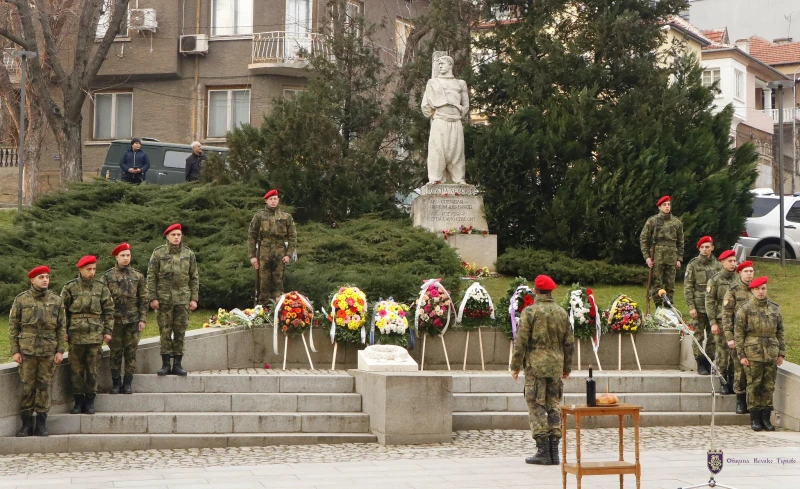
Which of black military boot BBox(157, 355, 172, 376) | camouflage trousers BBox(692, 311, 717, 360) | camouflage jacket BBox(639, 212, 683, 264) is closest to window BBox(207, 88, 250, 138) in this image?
camouflage jacket BBox(639, 212, 683, 264)

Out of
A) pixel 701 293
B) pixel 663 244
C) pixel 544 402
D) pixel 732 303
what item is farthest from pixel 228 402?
pixel 663 244

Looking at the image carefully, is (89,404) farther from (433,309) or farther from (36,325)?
(433,309)

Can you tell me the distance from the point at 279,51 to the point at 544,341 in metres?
25.0

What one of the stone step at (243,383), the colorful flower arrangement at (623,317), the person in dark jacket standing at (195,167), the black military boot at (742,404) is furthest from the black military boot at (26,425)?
the person in dark jacket standing at (195,167)

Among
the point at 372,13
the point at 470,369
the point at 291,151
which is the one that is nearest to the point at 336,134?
the point at 291,151

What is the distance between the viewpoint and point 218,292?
17.3m

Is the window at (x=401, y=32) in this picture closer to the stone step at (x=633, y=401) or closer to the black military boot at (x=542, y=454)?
the stone step at (x=633, y=401)

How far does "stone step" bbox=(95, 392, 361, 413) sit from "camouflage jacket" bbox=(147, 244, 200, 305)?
1.18m

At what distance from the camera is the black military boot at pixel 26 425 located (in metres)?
12.4

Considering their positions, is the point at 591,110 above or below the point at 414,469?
above

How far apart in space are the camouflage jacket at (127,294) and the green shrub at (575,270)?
9.81m

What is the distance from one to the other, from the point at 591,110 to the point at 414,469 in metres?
13.8

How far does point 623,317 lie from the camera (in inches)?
638

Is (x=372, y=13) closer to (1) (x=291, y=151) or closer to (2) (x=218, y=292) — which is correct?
(1) (x=291, y=151)
